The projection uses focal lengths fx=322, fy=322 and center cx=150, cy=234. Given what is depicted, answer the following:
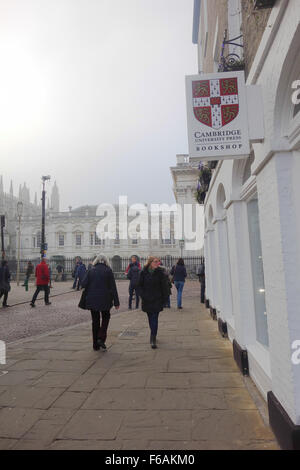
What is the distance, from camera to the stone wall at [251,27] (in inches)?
132

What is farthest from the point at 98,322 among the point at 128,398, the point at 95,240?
the point at 95,240

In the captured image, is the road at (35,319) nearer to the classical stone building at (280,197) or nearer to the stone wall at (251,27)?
the classical stone building at (280,197)

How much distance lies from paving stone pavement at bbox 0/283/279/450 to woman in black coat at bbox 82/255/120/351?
375 mm

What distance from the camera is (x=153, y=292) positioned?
248 inches

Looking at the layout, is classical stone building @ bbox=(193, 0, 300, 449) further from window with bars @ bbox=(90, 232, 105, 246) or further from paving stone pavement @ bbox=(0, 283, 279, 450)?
window with bars @ bbox=(90, 232, 105, 246)

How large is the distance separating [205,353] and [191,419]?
2.47 metres

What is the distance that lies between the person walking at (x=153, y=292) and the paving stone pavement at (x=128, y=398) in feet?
1.63

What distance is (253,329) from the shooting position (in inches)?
190

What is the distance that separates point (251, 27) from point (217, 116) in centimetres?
162

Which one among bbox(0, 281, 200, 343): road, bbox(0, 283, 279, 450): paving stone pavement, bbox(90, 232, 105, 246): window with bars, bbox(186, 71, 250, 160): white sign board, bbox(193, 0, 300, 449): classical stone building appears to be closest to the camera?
bbox(193, 0, 300, 449): classical stone building

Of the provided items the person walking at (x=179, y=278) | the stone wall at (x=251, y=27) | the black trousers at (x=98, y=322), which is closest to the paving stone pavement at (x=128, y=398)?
the black trousers at (x=98, y=322)

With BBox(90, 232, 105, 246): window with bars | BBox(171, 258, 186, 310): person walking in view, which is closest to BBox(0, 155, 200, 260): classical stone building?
BBox(90, 232, 105, 246): window with bars

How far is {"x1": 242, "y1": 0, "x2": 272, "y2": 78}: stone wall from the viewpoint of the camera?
3346mm
